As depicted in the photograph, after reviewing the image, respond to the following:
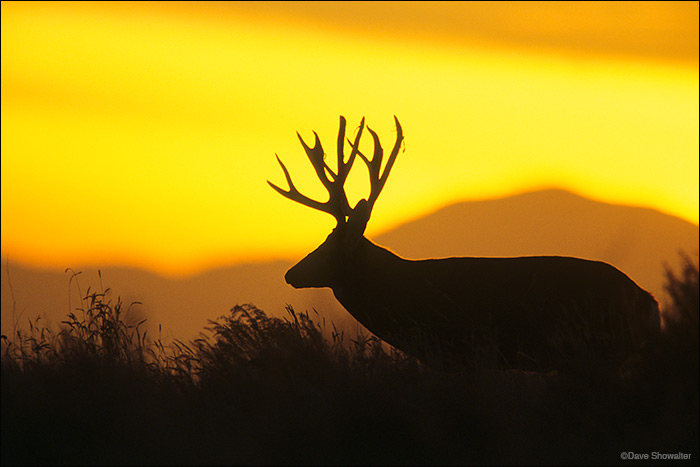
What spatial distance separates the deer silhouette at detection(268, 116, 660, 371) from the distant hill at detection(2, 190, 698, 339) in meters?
0.25

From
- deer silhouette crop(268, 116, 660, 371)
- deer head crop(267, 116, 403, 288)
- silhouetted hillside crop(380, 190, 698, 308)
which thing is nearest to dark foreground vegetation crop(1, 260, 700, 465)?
deer silhouette crop(268, 116, 660, 371)

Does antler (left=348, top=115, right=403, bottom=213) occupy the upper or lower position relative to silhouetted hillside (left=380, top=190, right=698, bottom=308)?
lower

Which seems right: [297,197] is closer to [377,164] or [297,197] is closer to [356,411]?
[377,164]

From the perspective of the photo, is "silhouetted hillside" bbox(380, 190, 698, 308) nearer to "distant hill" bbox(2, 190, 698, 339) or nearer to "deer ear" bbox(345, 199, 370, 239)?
"distant hill" bbox(2, 190, 698, 339)

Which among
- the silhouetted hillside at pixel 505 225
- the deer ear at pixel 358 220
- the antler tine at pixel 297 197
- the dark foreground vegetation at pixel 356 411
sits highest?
the silhouetted hillside at pixel 505 225

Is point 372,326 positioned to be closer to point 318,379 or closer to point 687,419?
point 318,379

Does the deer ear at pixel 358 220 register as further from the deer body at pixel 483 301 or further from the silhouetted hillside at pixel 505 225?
the silhouetted hillside at pixel 505 225

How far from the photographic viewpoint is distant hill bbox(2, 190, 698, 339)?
779 cm

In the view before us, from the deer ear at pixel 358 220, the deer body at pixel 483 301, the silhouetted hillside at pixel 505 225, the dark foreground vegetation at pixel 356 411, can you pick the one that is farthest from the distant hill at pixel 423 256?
the dark foreground vegetation at pixel 356 411

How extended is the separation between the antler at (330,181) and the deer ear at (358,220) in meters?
0.11

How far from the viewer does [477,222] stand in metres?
57.8

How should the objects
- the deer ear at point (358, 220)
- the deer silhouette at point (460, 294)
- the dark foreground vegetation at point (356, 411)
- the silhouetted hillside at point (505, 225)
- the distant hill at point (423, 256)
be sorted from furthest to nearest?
the silhouetted hillside at point (505, 225) → the deer ear at point (358, 220) → the distant hill at point (423, 256) → the deer silhouette at point (460, 294) → the dark foreground vegetation at point (356, 411)

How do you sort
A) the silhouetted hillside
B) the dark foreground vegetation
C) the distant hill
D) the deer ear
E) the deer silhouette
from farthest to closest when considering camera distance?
the silhouetted hillside, the deer ear, the distant hill, the deer silhouette, the dark foreground vegetation

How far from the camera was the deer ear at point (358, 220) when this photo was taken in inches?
329
